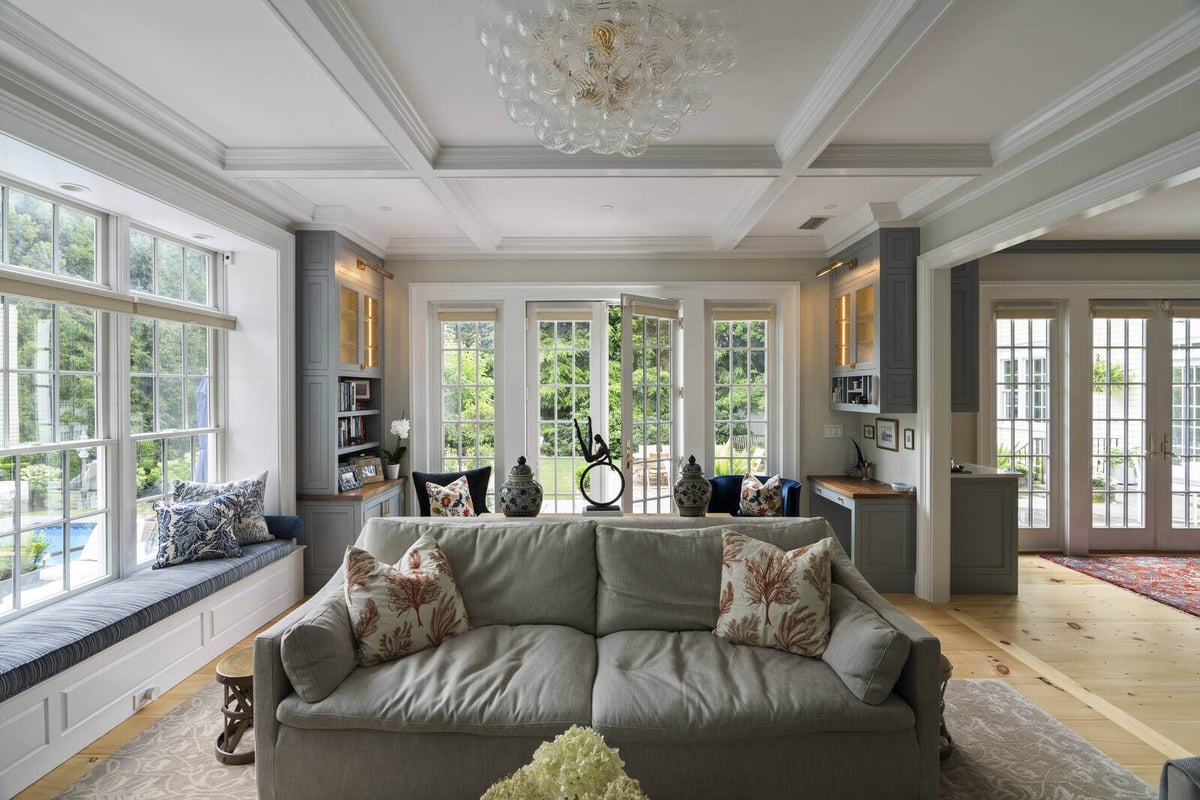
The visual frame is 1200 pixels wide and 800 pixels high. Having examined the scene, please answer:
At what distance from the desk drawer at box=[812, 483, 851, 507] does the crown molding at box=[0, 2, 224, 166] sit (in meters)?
4.56

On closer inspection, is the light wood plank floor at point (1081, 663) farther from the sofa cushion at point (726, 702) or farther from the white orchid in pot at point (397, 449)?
the white orchid in pot at point (397, 449)

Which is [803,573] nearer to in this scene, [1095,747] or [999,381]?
[1095,747]

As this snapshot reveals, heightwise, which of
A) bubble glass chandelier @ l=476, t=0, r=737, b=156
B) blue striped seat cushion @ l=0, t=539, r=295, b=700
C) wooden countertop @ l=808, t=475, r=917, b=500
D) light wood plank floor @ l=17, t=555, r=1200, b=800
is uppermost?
bubble glass chandelier @ l=476, t=0, r=737, b=156

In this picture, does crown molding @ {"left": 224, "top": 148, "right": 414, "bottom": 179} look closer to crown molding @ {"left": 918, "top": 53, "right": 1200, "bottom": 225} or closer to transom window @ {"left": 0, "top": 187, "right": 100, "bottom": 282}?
transom window @ {"left": 0, "top": 187, "right": 100, "bottom": 282}

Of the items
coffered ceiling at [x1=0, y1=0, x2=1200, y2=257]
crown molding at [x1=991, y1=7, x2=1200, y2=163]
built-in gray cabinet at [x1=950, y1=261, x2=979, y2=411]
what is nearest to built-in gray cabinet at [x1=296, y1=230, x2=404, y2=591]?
coffered ceiling at [x1=0, y1=0, x2=1200, y2=257]

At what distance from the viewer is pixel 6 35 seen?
199cm

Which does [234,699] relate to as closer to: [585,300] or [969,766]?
[969,766]

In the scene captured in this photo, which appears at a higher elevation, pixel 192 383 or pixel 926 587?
pixel 192 383

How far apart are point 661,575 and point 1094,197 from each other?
2.61 m

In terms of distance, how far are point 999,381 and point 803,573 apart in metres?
4.12

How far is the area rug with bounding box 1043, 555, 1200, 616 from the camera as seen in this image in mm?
4168

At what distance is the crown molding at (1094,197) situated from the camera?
227 centimetres

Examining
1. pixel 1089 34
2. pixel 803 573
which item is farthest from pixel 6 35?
pixel 1089 34

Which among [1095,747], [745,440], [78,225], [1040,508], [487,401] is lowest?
[1095,747]
